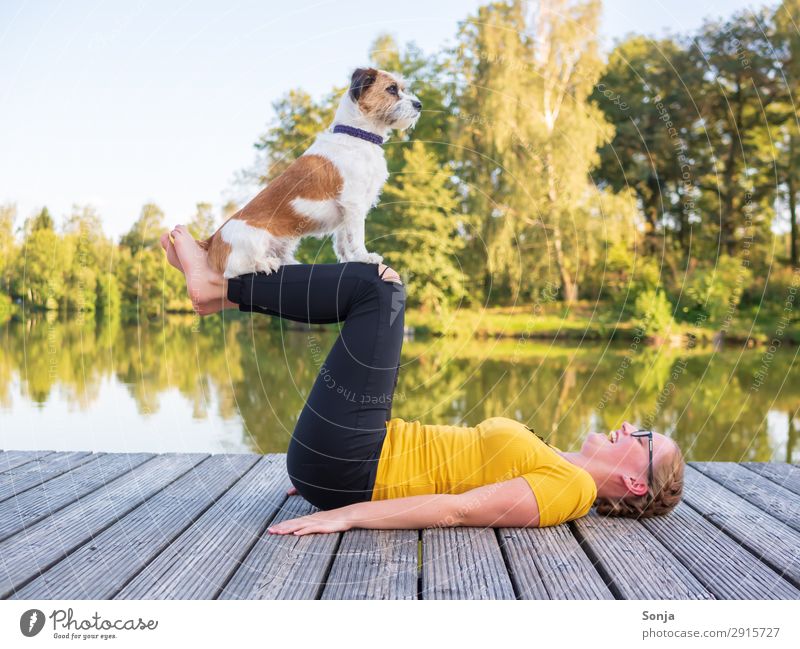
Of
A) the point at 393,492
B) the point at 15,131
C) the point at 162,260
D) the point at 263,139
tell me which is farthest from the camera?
the point at 162,260

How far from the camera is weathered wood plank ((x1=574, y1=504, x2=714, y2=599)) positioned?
2412 mm

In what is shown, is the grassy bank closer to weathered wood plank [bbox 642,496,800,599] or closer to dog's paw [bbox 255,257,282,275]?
weathered wood plank [bbox 642,496,800,599]

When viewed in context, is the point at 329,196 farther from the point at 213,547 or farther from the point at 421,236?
the point at 421,236

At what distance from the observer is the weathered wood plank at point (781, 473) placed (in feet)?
12.3

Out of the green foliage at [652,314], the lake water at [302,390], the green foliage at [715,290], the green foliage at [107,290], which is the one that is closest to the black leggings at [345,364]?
the lake water at [302,390]

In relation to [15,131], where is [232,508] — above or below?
below

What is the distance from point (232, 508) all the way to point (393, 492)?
0.74m

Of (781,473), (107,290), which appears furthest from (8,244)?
(781,473)

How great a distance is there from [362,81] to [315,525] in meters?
1.81

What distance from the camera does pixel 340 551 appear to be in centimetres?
266

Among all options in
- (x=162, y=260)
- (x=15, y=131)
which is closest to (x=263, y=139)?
(x=162, y=260)

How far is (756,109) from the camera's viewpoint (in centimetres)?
1825

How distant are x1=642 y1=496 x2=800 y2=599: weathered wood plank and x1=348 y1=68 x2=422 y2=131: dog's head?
1.97 metres

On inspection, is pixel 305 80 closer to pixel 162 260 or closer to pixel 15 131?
pixel 15 131
